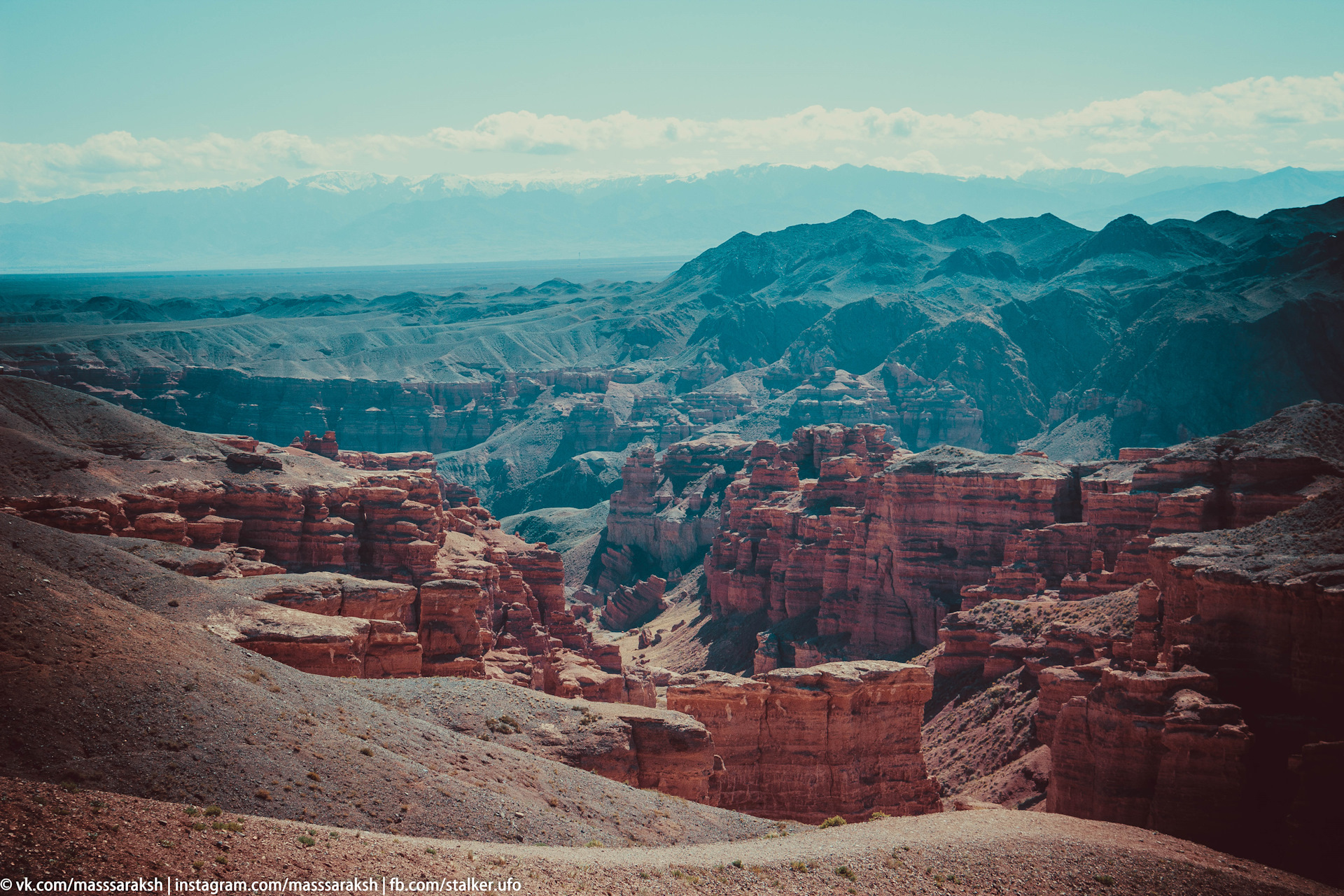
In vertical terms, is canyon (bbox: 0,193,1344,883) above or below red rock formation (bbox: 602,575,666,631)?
above

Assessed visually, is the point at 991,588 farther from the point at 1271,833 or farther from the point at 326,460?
the point at 326,460

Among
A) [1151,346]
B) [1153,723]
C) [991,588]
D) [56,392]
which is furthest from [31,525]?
[1151,346]

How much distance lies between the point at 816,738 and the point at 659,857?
57.9 ft

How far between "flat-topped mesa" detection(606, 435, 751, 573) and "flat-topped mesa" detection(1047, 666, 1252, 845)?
269ft

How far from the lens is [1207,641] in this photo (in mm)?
43875

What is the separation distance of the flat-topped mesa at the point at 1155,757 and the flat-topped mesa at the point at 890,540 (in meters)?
31.9

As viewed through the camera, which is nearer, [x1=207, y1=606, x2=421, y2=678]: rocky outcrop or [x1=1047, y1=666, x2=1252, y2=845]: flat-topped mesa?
[x1=1047, y1=666, x2=1252, y2=845]: flat-topped mesa

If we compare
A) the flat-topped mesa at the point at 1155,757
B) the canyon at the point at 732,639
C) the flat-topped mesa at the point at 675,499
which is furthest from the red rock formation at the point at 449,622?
the flat-topped mesa at the point at 675,499

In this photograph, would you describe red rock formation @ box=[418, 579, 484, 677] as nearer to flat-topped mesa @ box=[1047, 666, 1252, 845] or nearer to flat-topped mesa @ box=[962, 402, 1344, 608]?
flat-topped mesa @ box=[1047, 666, 1252, 845]

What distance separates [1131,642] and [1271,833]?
13877 millimetres

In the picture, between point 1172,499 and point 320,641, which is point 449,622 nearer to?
point 320,641

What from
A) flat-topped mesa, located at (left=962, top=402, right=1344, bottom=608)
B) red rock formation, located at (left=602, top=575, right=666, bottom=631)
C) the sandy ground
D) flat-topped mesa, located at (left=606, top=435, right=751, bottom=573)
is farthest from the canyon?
flat-topped mesa, located at (left=606, top=435, right=751, bottom=573)

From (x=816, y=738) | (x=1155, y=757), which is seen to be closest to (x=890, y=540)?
(x=816, y=738)

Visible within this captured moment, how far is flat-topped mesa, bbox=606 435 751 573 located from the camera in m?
Result: 128
